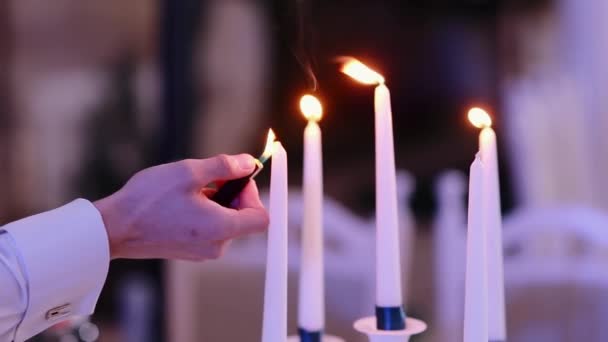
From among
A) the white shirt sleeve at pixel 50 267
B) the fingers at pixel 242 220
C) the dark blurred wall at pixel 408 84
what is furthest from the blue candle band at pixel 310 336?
the dark blurred wall at pixel 408 84

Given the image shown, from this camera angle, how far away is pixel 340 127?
183 cm

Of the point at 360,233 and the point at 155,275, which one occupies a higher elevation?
the point at 360,233

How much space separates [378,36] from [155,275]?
105 centimetres

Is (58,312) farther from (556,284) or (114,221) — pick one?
(556,284)

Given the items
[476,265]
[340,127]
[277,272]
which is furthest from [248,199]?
[340,127]

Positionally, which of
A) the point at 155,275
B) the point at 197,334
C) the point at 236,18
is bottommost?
the point at 197,334

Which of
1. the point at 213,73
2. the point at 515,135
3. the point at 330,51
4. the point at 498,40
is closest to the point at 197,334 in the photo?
the point at 213,73

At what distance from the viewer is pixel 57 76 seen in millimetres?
2078

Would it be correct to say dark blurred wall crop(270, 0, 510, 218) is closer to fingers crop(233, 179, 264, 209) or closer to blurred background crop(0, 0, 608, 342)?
blurred background crop(0, 0, 608, 342)

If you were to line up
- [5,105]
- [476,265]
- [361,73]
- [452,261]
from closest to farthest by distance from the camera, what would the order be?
[476,265] → [361,73] → [452,261] → [5,105]

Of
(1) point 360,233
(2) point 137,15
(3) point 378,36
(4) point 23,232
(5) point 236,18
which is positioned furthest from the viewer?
(2) point 137,15

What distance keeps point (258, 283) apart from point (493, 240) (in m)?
1.25

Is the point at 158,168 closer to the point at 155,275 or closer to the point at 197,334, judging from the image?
the point at 197,334

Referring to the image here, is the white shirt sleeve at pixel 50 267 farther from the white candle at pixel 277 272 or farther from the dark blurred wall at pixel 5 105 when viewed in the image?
the dark blurred wall at pixel 5 105
